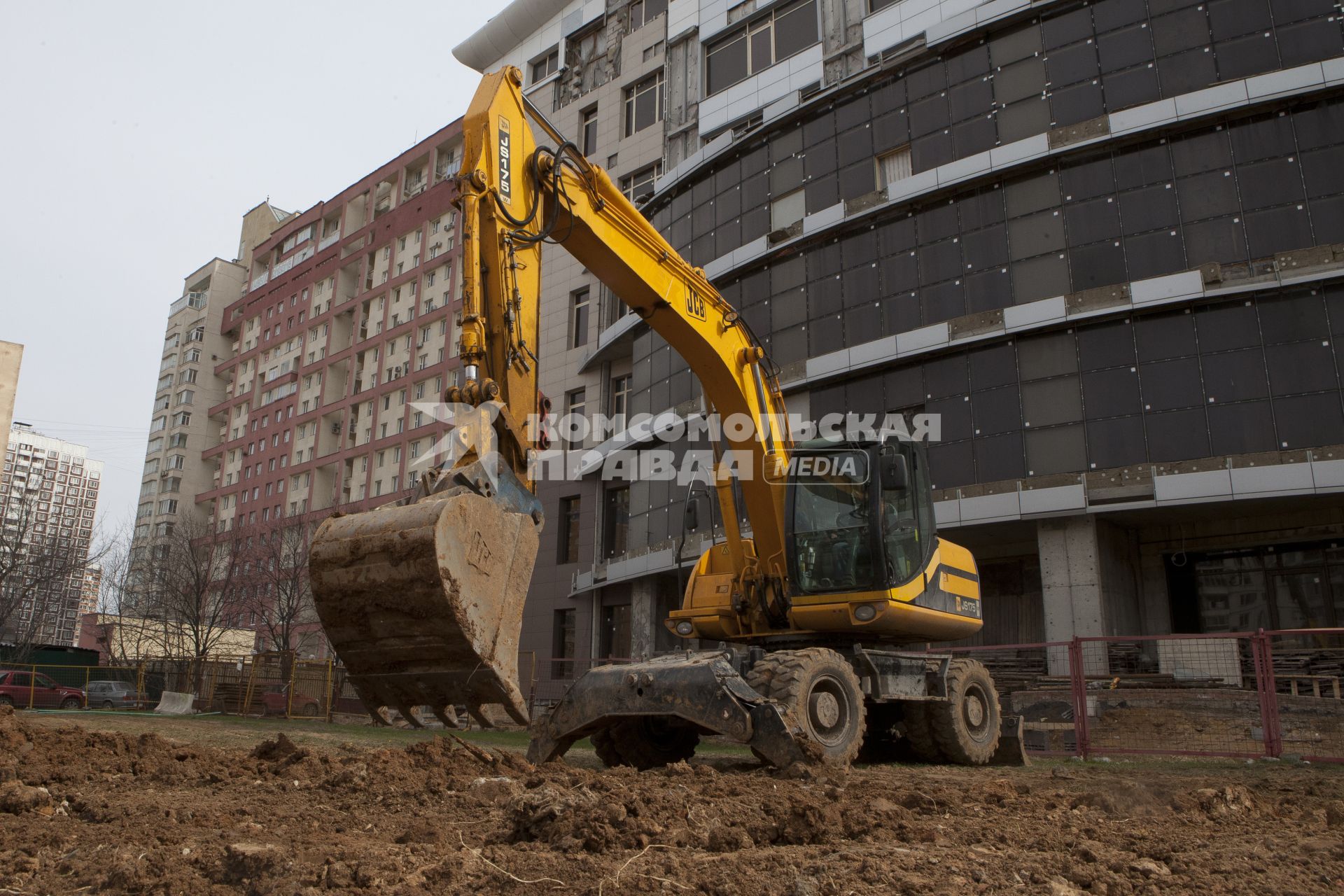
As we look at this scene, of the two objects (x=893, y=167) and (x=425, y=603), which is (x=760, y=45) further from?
(x=425, y=603)

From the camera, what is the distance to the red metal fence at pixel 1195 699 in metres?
11.7

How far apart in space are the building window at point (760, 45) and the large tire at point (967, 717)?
76.1 ft

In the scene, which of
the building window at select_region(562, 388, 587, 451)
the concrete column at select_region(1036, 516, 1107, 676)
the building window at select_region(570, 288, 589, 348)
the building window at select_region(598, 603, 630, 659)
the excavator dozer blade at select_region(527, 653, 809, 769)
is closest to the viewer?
the excavator dozer blade at select_region(527, 653, 809, 769)

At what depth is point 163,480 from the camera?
8381 centimetres

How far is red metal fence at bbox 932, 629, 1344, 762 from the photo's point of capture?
11.7m

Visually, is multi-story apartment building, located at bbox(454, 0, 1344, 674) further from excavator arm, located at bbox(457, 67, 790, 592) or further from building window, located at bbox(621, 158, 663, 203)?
excavator arm, located at bbox(457, 67, 790, 592)

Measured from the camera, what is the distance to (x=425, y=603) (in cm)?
589

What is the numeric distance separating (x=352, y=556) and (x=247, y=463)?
77887 millimetres

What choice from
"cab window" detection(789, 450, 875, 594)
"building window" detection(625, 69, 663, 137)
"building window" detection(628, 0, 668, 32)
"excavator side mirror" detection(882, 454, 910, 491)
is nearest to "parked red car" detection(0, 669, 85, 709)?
"cab window" detection(789, 450, 875, 594)

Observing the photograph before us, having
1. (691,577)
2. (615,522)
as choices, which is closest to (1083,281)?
(691,577)

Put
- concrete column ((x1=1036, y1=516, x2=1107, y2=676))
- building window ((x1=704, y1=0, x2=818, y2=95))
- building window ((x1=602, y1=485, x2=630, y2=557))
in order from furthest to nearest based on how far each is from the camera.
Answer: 1. building window ((x1=602, y1=485, x2=630, y2=557))
2. building window ((x1=704, y1=0, x2=818, y2=95))
3. concrete column ((x1=1036, y1=516, x2=1107, y2=676))

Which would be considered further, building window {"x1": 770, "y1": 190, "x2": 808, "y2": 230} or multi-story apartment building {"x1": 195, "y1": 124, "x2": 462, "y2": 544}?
multi-story apartment building {"x1": 195, "y1": 124, "x2": 462, "y2": 544}

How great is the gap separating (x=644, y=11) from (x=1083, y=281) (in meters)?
24.7

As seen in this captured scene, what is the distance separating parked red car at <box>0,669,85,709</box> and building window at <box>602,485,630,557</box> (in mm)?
17037
